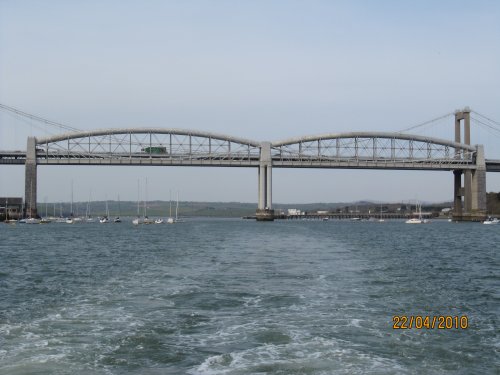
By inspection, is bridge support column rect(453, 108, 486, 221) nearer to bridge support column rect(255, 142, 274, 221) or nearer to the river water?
bridge support column rect(255, 142, 274, 221)

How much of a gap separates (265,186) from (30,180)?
52.8 metres

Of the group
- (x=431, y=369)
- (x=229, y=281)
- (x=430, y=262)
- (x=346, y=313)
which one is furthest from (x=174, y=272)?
(x=431, y=369)

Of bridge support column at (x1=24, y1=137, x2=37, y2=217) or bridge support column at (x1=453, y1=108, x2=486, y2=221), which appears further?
bridge support column at (x1=453, y1=108, x2=486, y2=221)

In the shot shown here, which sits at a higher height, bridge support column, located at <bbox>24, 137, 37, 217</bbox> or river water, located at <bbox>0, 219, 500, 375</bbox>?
bridge support column, located at <bbox>24, 137, 37, 217</bbox>

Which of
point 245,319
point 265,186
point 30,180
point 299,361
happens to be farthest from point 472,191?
point 299,361

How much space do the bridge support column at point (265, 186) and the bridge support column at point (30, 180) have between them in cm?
5020

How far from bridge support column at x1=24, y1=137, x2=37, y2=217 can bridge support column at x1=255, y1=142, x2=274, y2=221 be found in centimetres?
5020

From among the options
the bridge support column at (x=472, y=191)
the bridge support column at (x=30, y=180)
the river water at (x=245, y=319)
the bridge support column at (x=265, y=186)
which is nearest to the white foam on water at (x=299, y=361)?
the river water at (x=245, y=319)

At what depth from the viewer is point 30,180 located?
13562 cm

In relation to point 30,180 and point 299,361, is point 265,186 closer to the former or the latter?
point 30,180

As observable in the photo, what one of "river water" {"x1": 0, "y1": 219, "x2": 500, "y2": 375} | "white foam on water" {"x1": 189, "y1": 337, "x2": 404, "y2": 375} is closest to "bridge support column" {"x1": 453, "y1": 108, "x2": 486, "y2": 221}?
"river water" {"x1": 0, "y1": 219, "x2": 500, "y2": 375}

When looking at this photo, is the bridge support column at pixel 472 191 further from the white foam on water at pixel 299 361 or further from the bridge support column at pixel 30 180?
the white foam on water at pixel 299 361

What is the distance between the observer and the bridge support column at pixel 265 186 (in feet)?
464

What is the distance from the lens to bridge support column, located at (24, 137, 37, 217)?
134 m
